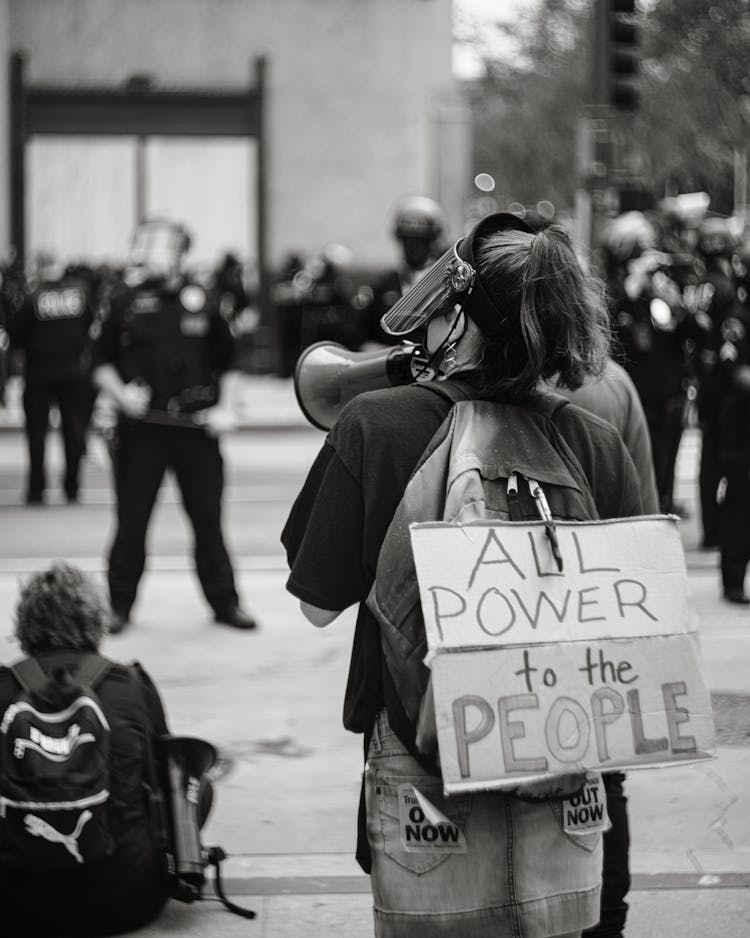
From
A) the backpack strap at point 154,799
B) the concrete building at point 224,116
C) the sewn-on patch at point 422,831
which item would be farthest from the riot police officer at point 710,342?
the concrete building at point 224,116

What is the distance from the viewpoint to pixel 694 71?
97.1ft

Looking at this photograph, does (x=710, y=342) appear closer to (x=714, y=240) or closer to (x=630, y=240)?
(x=630, y=240)

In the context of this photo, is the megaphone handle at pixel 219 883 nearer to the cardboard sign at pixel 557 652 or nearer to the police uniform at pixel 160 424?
the cardboard sign at pixel 557 652

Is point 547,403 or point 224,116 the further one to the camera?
point 224,116

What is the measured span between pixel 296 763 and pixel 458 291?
3.25m

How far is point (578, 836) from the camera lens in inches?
102

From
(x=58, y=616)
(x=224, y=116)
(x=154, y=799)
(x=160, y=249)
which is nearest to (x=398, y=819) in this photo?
(x=154, y=799)

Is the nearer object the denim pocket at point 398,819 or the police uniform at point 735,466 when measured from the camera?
the denim pocket at point 398,819

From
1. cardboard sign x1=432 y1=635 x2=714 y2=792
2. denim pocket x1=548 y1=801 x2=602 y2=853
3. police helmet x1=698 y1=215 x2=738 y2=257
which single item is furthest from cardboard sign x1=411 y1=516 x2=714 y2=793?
police helmet x1=698 y1=215 x2=738 y2=257

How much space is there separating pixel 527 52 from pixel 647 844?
36.6m

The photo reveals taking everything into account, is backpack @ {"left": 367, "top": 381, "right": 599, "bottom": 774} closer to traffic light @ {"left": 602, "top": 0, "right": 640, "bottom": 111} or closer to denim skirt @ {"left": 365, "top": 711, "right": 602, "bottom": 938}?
denim skirt @ {"left": 365, "top": 711, "right": 602, "bottom": 938}

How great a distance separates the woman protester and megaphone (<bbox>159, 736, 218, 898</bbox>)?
1.40 metres

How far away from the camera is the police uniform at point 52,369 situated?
1229 cm

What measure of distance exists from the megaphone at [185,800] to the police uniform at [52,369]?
8428mm
